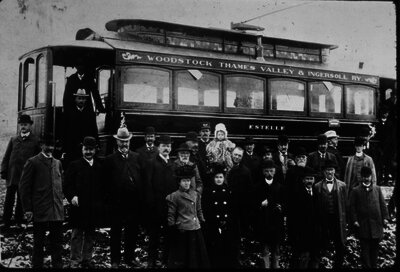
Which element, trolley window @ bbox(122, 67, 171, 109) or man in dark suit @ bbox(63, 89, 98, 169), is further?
trolley window @ bbox(122, 67, 171, 109)

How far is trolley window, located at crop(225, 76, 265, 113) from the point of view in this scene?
7754mm

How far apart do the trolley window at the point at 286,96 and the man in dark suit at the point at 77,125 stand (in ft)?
12.4

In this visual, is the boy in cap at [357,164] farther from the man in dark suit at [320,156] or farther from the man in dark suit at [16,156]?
the man in dark suit at [16,156]

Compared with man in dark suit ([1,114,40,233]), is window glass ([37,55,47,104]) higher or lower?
higher

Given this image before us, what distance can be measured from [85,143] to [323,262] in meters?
3.65

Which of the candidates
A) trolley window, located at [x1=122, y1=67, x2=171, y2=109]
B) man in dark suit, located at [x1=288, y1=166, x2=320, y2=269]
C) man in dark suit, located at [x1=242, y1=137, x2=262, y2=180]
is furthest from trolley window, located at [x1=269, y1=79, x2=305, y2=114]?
man in dark suit, located at [x1=288, y1=166, x2=320, y2=269]

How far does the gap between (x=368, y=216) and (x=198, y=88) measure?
369 cm

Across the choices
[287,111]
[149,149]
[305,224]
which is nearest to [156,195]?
[149,149]

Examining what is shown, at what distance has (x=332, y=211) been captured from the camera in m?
5.07

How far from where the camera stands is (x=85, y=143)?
4.57m


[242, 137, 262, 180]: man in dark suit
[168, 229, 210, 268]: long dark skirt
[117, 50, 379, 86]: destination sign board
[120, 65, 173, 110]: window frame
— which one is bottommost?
[168, 229, 210, 268]: long dark skirt

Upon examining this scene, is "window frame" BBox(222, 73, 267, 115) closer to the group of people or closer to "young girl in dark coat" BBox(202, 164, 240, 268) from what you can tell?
the group of people

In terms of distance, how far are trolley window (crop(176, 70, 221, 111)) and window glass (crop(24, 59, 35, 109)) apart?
2.53m

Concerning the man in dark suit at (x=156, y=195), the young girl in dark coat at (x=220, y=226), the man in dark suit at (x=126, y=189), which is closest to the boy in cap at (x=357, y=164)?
the young girl in dark coat at (x=220, y=226)
